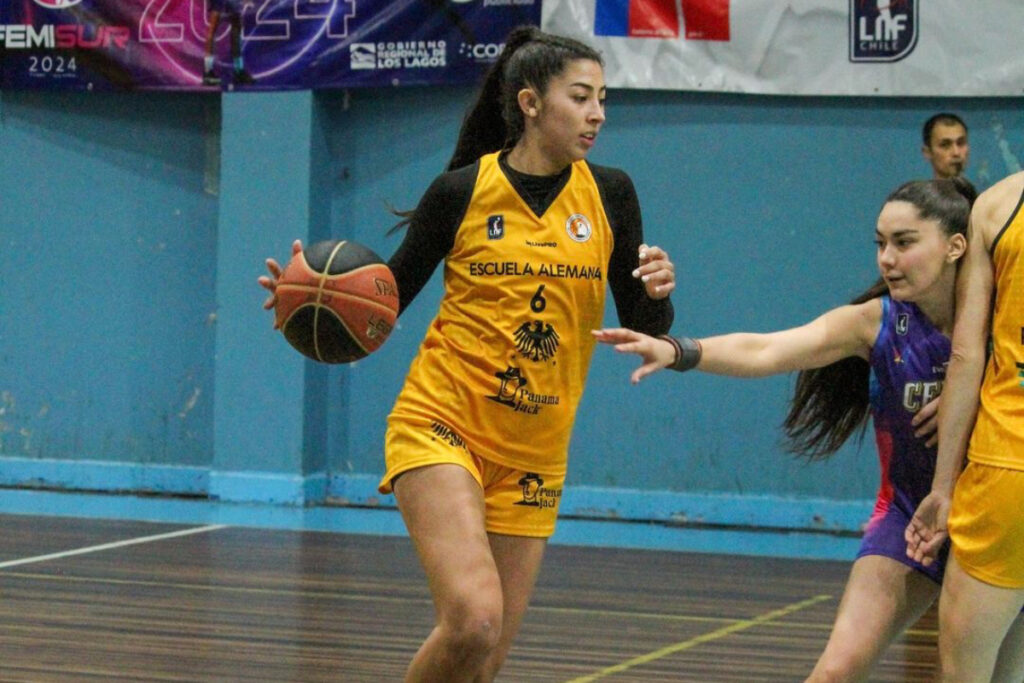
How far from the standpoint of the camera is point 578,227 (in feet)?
12.6

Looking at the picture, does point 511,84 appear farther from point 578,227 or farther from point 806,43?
point 806,43

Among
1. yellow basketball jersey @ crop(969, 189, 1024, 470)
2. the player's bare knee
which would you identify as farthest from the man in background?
the player's bare knee

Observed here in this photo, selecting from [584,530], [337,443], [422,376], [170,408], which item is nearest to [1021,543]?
[422,376]

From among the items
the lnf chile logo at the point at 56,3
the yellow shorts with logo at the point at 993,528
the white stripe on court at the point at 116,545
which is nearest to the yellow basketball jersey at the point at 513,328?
the yellow shorts with logo at the point at 993,528

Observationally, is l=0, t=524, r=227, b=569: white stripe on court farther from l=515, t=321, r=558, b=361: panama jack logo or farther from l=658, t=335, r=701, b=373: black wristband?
l=658, t=335, r=701, b=373: black wristband

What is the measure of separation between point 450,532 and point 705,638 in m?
2.68

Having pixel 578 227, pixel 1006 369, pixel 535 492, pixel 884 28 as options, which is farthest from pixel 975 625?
pixel 884 28

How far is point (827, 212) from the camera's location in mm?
8992

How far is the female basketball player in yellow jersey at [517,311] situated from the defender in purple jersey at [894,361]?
331 mm

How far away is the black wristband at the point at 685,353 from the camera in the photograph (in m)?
3.31

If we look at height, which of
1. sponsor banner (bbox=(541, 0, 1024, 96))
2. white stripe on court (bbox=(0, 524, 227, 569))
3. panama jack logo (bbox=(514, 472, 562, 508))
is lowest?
white stripe on court (bbox=(0, 524, 227, 569))

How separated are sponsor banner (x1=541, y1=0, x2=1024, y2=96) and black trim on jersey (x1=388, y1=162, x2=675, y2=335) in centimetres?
522

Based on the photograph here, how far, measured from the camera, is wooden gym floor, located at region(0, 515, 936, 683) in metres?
5.25

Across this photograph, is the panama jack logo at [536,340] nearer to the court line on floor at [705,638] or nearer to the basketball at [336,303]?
the basketball at [336,303]
